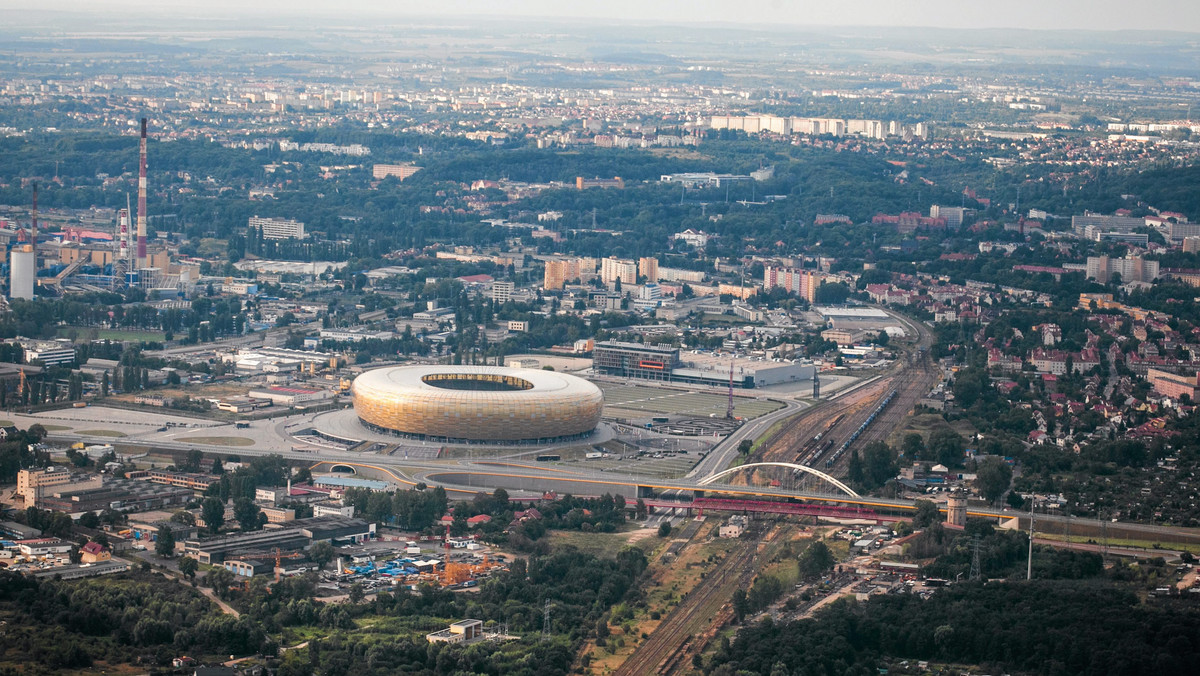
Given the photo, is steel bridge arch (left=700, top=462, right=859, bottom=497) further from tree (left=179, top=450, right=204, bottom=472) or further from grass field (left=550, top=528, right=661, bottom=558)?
tree (left=179, top=450, right=204, bottom=472)

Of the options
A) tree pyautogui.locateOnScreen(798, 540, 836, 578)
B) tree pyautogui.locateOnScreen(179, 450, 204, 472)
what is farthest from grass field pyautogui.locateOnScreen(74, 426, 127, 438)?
tree pyautogui.locateOnScreen(798, 540, 836, 578)

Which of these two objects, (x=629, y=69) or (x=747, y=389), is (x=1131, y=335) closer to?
(x=747, y=389)

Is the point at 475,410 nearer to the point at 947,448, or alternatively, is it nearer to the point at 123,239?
the point at 947,448

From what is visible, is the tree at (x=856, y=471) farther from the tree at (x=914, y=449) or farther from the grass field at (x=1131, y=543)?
the grass field at (x=1131, y=543)

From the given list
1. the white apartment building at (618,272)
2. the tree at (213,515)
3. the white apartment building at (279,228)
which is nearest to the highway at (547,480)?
the tree at (213,515)

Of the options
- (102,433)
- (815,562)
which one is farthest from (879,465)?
(102,433)

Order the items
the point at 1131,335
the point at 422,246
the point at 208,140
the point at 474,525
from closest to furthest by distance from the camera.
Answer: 1. the point at 474,525
2. the point at 1131,335
3. the point at 422,246
4. the point at 208,140

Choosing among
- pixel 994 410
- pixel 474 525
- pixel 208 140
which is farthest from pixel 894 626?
pixel 208 140
